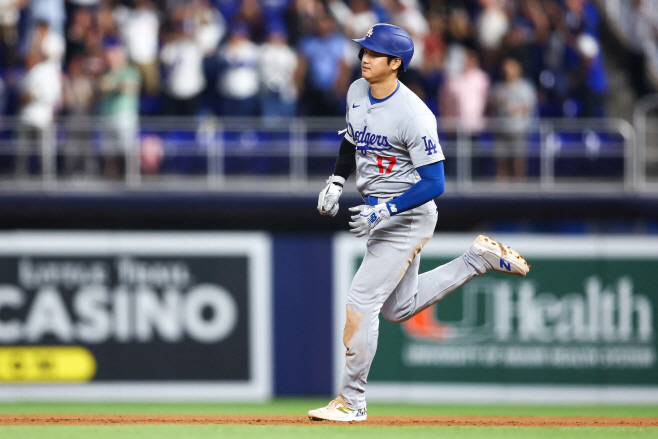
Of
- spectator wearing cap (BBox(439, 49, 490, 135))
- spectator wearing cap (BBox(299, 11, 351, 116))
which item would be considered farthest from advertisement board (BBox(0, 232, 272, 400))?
spectator wearing cap (BBox(439, 49, 490, 135))

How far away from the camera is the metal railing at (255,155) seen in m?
11.9

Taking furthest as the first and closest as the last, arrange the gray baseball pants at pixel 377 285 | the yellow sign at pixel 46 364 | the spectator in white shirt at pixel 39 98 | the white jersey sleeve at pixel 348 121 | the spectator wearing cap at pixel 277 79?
the spectator wearing cap at pixel 277 79, the spectator in white shirt at pixel 39 98, the yellow sign at pixel 46 364, the white jersey sleeve at pixel 348 121, the gray baseball pants at pixel 377 285

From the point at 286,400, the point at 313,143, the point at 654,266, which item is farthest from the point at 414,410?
the point at 313,143

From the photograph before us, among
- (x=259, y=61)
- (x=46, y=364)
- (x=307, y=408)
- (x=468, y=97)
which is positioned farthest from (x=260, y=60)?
(x=307, y=408)

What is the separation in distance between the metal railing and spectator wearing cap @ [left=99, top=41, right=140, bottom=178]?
0.06 feet

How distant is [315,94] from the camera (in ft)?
41.1

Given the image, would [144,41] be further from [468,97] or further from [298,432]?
[298,432]

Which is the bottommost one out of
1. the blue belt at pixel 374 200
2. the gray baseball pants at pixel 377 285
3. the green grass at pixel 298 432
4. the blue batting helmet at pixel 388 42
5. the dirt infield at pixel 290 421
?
the dirt infield at pixel 290 421

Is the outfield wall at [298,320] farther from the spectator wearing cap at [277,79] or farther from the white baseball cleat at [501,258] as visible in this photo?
the white baseball cleat at [501,258]

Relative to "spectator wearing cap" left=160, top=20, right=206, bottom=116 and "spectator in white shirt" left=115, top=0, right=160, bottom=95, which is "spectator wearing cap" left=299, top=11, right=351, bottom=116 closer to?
"spectator wearing cap" left=160, top=20, right=206, bottom=116

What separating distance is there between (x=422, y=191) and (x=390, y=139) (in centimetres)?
38

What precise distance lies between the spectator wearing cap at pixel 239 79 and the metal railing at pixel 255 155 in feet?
0.71

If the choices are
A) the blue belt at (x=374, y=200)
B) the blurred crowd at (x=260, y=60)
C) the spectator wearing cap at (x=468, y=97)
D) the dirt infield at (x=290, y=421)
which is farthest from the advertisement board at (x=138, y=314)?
the blue belt at (x=374, y=200)

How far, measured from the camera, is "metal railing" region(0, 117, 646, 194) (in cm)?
1193
